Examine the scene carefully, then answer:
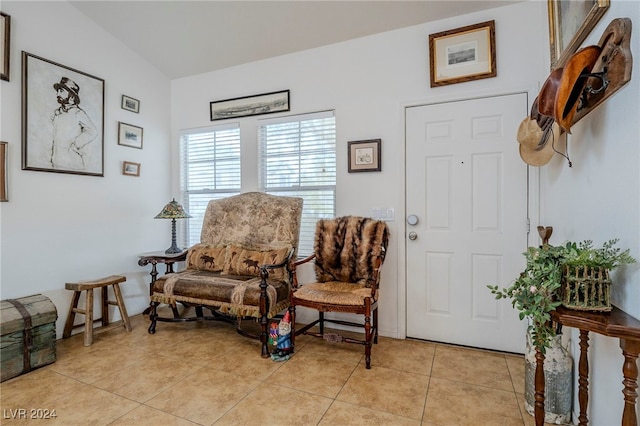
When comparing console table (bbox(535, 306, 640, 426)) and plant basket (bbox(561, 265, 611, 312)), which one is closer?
console table (bbox(535, 306, 640, 426))

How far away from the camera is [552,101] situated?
1.42 meters

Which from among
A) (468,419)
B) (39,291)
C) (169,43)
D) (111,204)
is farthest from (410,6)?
(39,291)

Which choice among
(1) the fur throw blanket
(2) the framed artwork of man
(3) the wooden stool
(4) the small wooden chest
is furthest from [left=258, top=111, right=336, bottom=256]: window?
(4) the small wooden chest

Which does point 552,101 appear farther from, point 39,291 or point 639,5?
point 39,291

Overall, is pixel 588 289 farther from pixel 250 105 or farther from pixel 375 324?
pixel 250 105

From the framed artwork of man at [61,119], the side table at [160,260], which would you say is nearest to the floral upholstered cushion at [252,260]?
the side table at [160,260]

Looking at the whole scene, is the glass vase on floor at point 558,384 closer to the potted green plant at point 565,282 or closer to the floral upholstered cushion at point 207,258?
the potted green plant at point 565,282

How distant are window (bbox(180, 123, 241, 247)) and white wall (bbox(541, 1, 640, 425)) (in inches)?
118

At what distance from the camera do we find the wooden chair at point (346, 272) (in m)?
2.35

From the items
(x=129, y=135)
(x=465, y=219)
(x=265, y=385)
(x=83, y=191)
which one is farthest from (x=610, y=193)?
(x=129, y=135)

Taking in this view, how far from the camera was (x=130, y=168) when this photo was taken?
3.44 metres

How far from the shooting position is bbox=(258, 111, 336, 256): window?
314cm

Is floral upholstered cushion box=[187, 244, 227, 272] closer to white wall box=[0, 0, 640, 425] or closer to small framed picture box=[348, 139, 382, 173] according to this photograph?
white wall box=[0, 0, 640, 425]

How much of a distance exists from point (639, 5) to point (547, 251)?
95 cm
